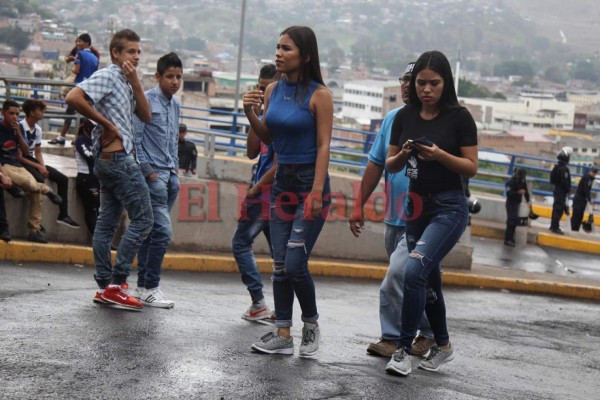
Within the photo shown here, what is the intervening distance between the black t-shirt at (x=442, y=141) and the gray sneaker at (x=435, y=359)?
1084mm

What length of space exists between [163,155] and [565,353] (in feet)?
11.4

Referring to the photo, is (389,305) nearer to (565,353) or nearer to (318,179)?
(318,179)

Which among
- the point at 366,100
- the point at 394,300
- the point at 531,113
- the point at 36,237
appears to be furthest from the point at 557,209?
the point at 531,113

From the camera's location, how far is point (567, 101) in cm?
11088

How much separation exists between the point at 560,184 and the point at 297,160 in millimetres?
16585

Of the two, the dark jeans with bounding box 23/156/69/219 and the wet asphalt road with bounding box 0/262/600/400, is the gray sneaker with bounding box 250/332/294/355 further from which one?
the dark jeans with bounding box 23/156/69/219

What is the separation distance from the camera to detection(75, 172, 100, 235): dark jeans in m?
11.4

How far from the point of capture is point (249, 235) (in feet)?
27.0

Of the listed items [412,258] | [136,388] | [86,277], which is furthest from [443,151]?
[86,277]

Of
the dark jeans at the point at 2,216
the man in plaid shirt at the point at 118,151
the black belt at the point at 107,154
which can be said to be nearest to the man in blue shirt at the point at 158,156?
the man in plaid shirt at the point at 118,151

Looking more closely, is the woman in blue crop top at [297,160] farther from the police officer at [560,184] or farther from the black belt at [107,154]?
the police officer at [560,184]

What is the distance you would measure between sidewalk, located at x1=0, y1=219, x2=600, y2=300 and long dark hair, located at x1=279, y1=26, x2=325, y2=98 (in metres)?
4.89

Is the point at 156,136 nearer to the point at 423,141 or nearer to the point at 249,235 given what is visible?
the point at 249,235

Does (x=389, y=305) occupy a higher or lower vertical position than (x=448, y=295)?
higher
